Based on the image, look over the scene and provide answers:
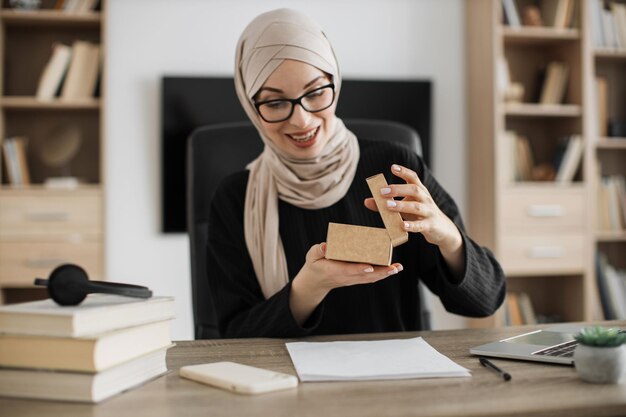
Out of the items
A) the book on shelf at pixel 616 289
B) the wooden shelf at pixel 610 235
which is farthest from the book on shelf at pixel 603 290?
the wooden shelf at pixel 610 235

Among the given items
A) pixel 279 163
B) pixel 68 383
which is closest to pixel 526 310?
pixel 279 163

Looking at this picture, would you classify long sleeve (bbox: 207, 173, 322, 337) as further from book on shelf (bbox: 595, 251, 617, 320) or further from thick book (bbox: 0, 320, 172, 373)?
book on shelf (bbox: 595, 251, 617, 320)

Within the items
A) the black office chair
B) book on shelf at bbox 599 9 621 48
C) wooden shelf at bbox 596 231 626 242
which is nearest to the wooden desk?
the black office chair

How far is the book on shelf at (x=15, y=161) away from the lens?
120 inches

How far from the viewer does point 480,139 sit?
11.2 feet

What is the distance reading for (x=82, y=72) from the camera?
3115 millimetres

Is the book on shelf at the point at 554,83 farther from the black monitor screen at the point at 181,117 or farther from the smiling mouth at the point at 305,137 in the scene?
the smiling mouth at the point at 305,137

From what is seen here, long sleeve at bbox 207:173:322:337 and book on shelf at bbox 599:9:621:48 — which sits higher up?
book on shelf at bbox 599:9:621:48

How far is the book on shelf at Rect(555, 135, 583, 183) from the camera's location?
3328 mm

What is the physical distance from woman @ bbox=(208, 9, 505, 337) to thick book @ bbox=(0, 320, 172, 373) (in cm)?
49

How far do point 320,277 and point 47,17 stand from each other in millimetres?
2527

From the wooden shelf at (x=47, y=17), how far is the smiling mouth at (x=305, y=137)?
6.66 ft

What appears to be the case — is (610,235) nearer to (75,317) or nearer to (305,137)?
(305,137)

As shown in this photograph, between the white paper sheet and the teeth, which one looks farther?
the teeth
